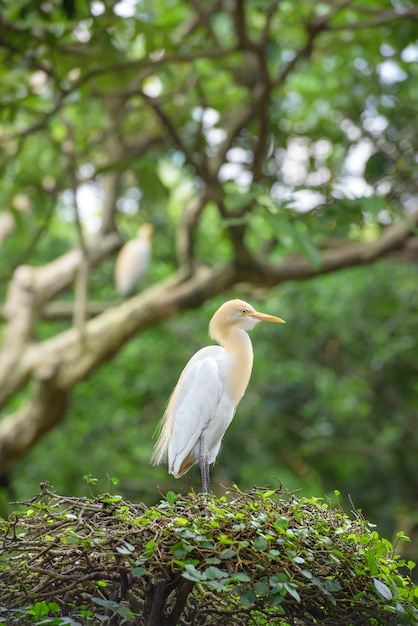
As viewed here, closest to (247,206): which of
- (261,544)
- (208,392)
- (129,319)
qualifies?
(129,319)

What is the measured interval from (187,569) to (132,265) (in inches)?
271

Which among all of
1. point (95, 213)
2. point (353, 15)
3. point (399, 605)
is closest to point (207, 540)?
point (399, 605)

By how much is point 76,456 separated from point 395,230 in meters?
4.29

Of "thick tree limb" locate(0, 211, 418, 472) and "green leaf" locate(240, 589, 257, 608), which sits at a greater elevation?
"green leaf" locate(240, 589, 257, 608)

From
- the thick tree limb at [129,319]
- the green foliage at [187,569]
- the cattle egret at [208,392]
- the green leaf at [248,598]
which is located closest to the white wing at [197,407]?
the cattle egret at [208,392]

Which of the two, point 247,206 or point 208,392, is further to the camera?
point 247,206

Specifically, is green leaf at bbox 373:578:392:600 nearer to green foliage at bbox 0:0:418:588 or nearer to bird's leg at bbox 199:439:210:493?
bird's leg at bbox 199:439:210:493

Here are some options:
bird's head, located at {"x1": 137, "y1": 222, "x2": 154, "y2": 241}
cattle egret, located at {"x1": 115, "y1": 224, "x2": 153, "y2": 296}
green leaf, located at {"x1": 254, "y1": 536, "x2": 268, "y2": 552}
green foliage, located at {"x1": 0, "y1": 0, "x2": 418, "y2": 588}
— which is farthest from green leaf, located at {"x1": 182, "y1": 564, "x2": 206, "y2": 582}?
bird's head, located at {"x1": 137, "y1": 222, "x2": 154, "y2": 241}

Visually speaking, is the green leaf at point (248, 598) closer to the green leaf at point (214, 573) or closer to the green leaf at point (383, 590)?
the green leaf at point (214, 573)

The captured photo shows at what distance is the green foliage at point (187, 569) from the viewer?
5.05 feet

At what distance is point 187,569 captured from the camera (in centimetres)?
147

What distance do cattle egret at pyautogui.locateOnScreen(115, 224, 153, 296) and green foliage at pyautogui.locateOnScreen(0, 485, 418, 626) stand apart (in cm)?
653

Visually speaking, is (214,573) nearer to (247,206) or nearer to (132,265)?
(247,206)

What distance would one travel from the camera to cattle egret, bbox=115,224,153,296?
27.0 ft
